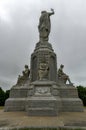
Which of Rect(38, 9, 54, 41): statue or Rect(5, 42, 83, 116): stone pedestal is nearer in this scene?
Rect(5, 42, 83, 116): stone pedestal

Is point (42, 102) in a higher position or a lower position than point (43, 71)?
lower

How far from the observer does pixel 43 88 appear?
15758 millimetres

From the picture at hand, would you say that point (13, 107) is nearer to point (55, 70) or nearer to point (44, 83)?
point (44, 83)

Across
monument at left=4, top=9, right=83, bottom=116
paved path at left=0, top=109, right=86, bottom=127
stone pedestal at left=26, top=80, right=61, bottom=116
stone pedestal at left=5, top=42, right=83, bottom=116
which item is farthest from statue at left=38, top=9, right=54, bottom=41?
paved path at left=0, top=109, right=86, bottom=127

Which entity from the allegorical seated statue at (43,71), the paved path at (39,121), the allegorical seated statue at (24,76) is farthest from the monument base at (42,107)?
the allegorical seated statue at (24,76)

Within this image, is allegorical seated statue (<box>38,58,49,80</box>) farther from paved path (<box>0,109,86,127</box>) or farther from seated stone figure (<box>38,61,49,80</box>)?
paved path (<box>0,109,86,127</box>)

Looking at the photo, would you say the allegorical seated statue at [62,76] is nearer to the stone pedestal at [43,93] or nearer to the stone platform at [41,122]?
the stone pedestal at [43,93]

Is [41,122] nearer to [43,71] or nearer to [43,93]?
[43,93]

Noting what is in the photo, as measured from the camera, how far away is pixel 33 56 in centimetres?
2067

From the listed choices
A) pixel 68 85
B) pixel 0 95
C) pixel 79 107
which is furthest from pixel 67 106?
pixel 0 95

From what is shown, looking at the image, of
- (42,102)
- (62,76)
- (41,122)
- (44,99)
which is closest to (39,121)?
(41,122)

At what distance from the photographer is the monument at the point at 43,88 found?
A: 1431cm

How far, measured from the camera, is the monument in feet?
47.0

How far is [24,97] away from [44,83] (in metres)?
3.83
